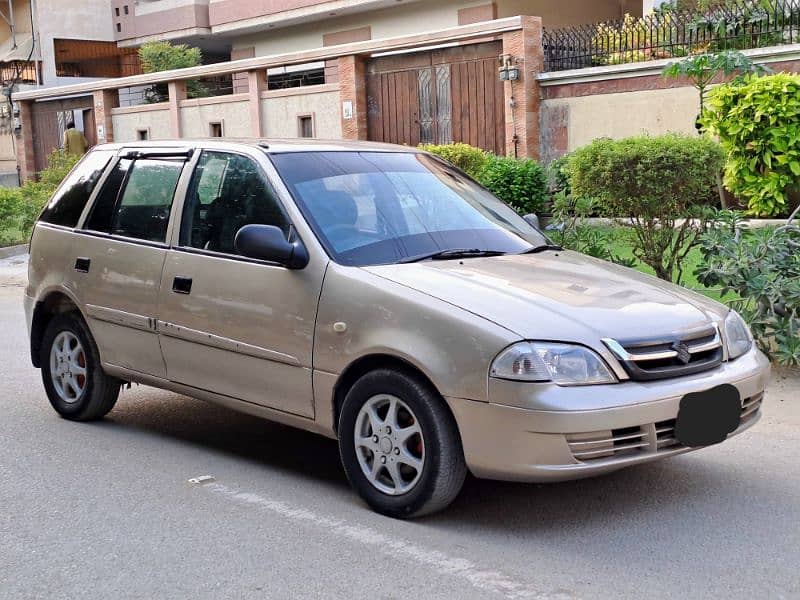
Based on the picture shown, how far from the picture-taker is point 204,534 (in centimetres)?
470

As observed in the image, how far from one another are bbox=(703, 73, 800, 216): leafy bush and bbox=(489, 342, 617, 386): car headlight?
965 cm

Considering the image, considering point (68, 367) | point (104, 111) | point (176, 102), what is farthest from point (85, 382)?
point (104, 111)

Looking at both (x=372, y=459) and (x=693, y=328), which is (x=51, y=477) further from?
(x=693, y=328)

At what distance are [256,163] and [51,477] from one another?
199 cm

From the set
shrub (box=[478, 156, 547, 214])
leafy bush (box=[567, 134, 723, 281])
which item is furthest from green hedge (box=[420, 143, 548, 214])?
leafy bush (box=[567, 134, 723, 281])

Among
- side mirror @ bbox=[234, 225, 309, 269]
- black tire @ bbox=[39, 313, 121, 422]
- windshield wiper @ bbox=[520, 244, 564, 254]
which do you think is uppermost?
side mirror @ bbox=[234, 225, 309, 269]

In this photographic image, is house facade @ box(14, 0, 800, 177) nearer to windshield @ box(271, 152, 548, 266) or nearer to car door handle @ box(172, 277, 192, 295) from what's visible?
windshield @ box(271, 152, 548, 266)

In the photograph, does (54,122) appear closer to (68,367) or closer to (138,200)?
(68,367)

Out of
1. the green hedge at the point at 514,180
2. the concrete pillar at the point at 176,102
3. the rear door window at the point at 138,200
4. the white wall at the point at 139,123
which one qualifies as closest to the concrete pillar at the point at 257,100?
the concrete pillar at the point at 176,102

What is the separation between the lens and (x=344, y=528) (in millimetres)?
4711

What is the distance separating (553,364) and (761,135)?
9948 millimetres

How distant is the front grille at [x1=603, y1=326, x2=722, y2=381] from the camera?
14.4 feet

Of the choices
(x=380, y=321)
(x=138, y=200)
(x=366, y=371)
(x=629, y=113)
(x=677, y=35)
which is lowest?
(x=366, y=371)

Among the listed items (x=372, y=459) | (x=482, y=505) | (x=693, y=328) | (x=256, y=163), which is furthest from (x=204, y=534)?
(x=693, y=328)
